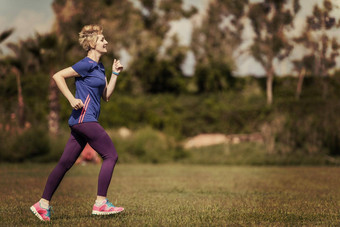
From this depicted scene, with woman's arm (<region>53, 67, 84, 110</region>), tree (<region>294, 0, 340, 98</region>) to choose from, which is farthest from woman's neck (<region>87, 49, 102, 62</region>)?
tree (<region>294, 0, 340, 98</region>)

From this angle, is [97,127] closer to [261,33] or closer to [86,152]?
[86,152]

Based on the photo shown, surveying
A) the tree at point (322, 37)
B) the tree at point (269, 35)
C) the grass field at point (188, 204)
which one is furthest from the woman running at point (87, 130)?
the tree at point (269, 35)

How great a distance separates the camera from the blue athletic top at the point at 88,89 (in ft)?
19.4

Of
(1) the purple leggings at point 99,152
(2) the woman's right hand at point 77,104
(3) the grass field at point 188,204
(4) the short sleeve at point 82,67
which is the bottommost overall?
(3) the grass field at point 188,204

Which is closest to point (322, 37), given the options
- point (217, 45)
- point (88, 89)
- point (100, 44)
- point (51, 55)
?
point (51, 55)

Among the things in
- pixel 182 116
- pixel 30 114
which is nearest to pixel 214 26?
pixel 182 116

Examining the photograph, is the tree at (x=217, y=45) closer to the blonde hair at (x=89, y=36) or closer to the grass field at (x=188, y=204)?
the grass field at (x=188, y=204)

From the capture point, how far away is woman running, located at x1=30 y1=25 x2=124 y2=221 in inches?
231

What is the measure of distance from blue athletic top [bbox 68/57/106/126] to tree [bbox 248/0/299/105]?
2616 cm

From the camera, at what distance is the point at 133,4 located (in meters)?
44.2

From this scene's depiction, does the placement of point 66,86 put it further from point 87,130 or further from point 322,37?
point 322,37

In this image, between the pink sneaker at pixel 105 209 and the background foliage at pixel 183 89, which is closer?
the pink sneaker at pixel 105 209

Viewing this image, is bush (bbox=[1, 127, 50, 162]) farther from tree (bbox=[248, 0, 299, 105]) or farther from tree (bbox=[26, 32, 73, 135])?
tree (bbox=[248, 0, 299, 105])

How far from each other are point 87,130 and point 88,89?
462 millimetres
